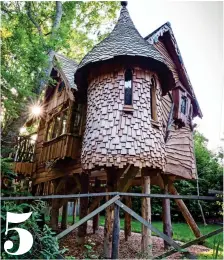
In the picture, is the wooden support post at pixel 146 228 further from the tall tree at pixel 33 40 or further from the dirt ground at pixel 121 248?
the tall tree at pixel 33 40

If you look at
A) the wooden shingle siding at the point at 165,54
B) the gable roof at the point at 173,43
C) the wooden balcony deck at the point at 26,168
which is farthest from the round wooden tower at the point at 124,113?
the wooden balcony deck at the point at 26,168

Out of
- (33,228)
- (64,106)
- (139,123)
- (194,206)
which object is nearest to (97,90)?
(139,123)

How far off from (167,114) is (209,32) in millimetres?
3295

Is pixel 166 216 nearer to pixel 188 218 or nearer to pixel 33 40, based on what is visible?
pixel 188 218

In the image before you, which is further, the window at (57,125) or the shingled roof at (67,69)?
the window at (57,125)

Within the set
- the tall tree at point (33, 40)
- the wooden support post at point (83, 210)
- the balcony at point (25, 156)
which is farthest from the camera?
the balcony at point (25, 156)

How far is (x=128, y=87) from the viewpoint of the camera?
253 inches

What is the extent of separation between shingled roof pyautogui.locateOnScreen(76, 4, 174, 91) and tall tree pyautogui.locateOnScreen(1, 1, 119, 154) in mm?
1276

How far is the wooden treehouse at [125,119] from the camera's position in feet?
19.3

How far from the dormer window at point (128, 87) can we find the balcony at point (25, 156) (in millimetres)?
5182

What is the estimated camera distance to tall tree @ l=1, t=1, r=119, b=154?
18.3 ft

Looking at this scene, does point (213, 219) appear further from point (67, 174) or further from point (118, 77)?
point (118, 77)

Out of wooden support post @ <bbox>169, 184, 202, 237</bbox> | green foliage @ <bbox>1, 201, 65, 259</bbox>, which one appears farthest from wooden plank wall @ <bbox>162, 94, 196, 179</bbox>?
green foliage @ <bbox>1, 201, 65, 259</bbox>

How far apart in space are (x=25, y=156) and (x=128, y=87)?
5637 millimetres
